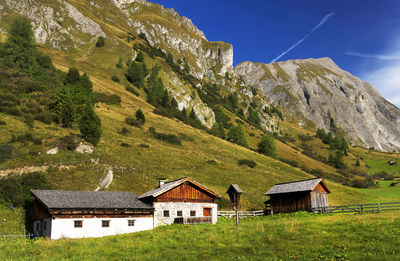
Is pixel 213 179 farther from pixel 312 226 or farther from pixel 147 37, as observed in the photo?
pixel 147 37

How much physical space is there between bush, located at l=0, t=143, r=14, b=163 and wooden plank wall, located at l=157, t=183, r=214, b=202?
22.5 m

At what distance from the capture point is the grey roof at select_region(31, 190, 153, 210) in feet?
91.3

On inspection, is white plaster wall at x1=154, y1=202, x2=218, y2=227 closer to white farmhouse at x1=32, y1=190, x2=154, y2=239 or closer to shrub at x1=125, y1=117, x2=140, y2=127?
white farmhouse at x1=32, y1=190, x2=154, y2=239

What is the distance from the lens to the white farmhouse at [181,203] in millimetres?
33438

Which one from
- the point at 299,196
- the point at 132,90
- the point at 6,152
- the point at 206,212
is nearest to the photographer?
the point at 206,212

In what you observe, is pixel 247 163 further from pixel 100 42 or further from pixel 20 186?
pixel 100 42

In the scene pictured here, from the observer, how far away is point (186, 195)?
35719mm

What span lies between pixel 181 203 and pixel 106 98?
6279cm

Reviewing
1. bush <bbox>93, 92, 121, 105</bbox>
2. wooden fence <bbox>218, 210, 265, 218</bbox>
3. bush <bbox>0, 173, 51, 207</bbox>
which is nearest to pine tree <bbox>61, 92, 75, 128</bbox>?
bush <bbox>93, 92, 121, 105</bbox>

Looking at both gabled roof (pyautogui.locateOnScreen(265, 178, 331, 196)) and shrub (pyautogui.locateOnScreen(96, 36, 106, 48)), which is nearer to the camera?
gabled roof (pyautogui.locateOnScreen(265, 178, 331, 196))

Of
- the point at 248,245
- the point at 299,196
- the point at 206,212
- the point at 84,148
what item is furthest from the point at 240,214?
the point at 84,148

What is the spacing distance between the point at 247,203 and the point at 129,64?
325 feet

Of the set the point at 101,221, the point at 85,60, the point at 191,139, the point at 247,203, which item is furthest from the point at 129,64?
the point at 101,221

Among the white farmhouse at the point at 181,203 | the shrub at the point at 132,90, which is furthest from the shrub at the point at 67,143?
the shrub at the point at 132,90
